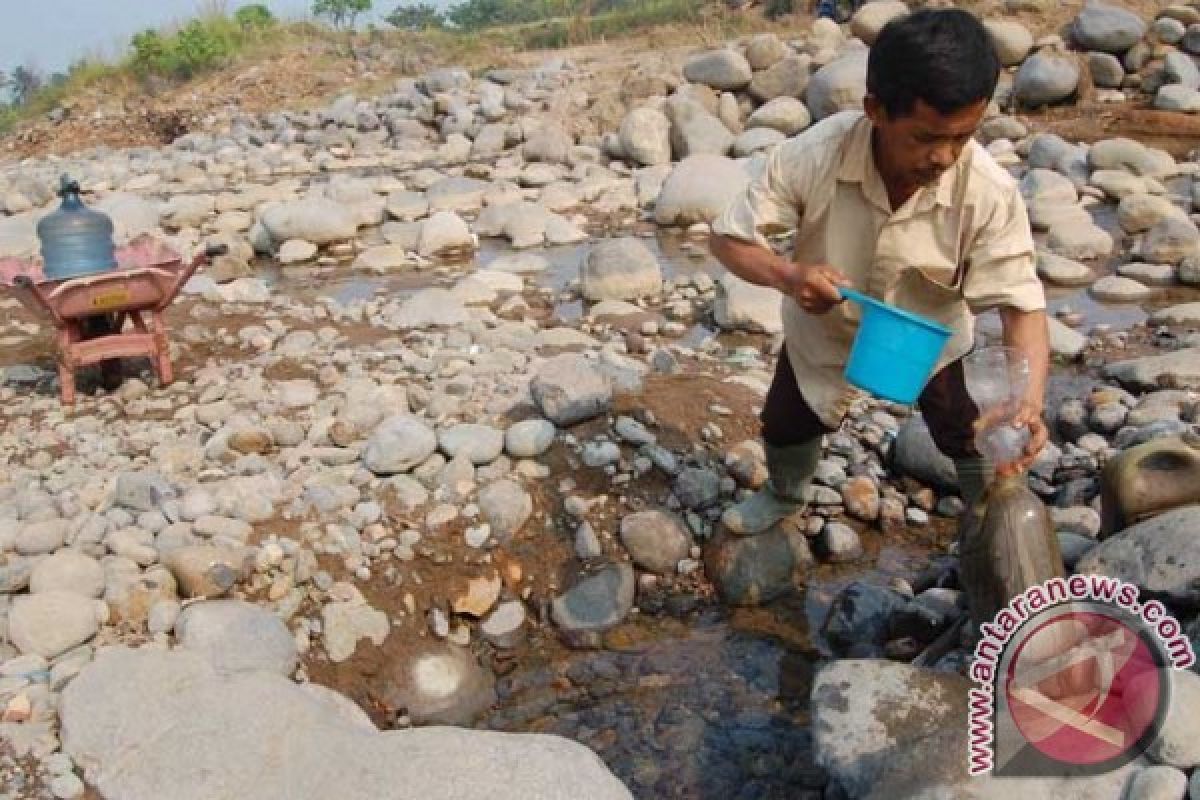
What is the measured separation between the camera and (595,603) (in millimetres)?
3877

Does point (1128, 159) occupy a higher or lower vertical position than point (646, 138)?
lower

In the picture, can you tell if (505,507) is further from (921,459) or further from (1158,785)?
(1158,785)

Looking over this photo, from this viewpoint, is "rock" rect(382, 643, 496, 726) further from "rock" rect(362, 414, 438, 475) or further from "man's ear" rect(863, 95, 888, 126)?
"man's ear" rect(863, 95, 888, 126)

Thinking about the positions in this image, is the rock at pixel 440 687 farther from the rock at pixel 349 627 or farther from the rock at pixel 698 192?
the rock at pixel 698 192

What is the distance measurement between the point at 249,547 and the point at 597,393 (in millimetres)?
1497

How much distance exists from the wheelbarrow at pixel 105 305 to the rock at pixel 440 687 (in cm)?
234

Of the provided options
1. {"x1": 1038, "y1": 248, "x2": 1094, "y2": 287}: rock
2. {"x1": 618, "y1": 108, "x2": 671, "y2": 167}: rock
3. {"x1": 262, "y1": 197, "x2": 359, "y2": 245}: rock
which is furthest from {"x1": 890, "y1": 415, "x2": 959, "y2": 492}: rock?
{"x1": 618, "y1": 108, "x2": 671, "y2": 167}: rock

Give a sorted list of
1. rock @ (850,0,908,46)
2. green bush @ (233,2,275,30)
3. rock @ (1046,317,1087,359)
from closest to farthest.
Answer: rock @ (1046,317,1087,359) → rock @ (850,0,908,46) → green bush @ (233,2,275,30)

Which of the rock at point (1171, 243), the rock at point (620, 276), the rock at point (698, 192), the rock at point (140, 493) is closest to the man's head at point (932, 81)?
the rock at point (140, 493)

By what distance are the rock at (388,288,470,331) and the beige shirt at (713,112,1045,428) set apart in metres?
3.61

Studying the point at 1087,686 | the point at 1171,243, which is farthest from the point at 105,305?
the point at 1171,243

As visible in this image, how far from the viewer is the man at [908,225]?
2449 mm

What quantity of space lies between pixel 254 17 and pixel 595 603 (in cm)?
2165

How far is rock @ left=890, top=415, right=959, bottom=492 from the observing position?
4453mm
